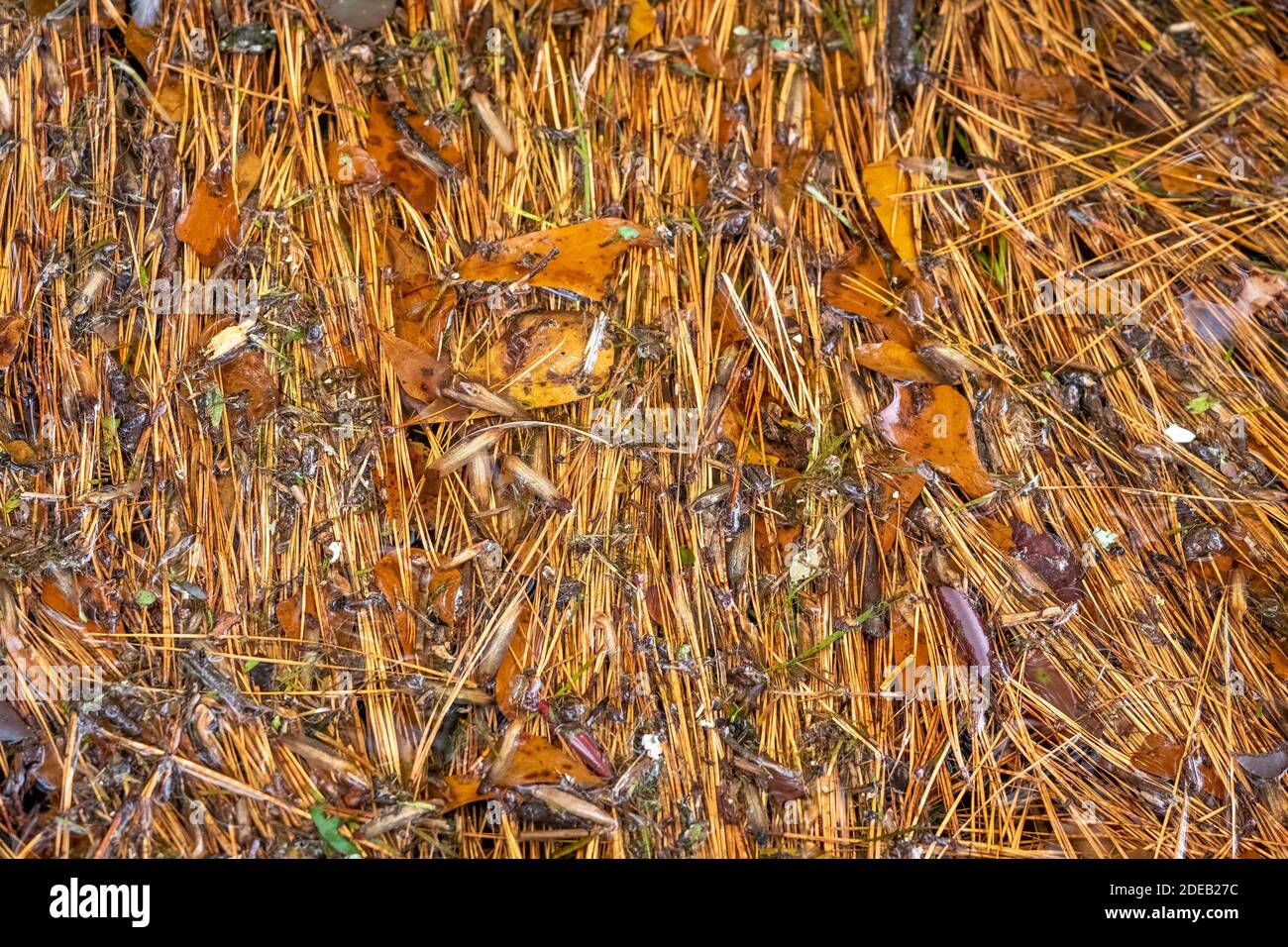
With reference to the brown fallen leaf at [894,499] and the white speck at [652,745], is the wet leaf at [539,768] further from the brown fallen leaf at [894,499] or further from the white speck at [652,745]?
the brown fallen leaf at [894,499]

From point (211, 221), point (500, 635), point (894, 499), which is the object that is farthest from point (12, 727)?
point (894, 499)

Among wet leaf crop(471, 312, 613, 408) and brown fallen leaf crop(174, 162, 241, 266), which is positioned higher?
brown fallen leaf crop(174, 162, 241, 266)

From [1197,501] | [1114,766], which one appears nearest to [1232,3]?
[1197,501]

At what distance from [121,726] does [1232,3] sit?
2.65 meters

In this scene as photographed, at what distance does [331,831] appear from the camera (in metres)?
1.42

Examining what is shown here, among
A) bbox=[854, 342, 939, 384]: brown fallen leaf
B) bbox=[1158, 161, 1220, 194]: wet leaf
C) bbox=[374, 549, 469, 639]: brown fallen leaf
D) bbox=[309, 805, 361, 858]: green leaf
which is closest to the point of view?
bbox=[309, 805, 361, 858]: green leaf

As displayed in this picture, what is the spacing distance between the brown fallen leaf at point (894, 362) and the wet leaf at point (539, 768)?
92 centimetres

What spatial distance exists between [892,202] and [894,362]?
1.14 feet

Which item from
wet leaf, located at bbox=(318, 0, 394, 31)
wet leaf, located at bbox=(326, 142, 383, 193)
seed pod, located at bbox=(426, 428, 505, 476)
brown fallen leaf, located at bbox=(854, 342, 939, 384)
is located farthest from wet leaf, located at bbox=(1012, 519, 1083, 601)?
wet leaf, located at bbox=(318, 0, 394, 31)

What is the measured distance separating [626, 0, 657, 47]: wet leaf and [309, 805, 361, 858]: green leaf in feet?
5.13

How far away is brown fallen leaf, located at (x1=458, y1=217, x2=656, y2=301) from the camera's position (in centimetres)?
159

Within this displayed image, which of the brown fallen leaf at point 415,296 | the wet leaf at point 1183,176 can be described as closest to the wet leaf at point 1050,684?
the wet leaf at point 1183,176

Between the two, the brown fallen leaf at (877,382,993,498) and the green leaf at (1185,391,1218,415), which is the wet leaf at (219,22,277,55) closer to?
the brown fallen leaf at (877,382,993,498)
